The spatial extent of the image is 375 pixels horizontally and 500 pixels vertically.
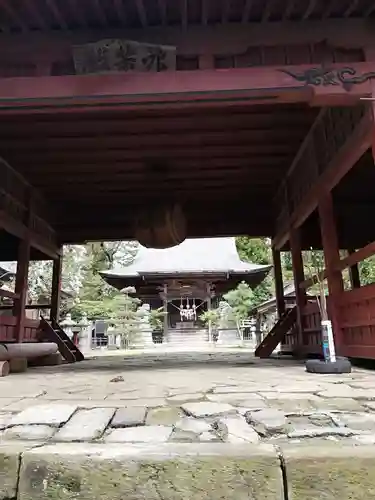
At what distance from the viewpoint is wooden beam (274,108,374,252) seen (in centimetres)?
361

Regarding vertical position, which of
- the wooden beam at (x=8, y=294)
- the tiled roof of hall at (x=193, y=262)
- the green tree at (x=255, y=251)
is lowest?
the wooden beam at (x=8, y=294)

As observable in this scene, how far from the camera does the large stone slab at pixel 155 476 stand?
1.40 meters

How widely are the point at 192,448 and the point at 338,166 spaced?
3.71m

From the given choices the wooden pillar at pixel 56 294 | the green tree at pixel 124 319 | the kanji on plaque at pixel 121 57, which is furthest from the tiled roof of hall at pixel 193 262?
the kanji on plaque at pixel 121 57

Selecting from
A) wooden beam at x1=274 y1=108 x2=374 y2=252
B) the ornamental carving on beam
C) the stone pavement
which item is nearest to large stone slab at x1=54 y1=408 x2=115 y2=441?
the stone pavement

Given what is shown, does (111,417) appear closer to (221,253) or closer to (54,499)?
(54,499)

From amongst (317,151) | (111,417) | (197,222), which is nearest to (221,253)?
(197,222)

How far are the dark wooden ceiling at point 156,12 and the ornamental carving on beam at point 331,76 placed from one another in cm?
49

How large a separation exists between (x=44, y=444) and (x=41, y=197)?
614 centimetres

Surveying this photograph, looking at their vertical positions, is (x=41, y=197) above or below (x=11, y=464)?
above

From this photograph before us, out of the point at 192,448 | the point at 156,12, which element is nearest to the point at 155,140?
the point at 156,12

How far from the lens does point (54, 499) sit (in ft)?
4.65

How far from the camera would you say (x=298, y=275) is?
6.45 metres

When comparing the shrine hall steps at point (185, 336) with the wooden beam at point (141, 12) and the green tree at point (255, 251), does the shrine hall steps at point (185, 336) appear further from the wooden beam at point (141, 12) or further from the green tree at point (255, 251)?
the wooden beam at point (141, 12)
